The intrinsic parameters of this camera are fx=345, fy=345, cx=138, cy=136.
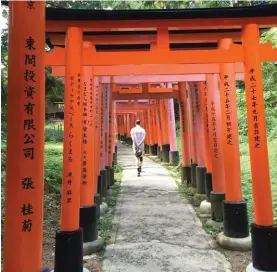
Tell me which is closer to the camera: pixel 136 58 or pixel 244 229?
pixel 136 58

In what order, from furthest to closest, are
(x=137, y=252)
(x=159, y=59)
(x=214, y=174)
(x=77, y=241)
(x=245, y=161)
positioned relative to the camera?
(x=245, y=161), (x=214, y=174), (x=137, y=252), (x=159, y=59), (x=77, y=241)

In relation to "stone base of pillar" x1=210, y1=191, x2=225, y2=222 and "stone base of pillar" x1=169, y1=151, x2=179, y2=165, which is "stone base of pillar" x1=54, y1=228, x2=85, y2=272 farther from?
"stone base of pillar" x1=169, y1=151, x2=179, y2=165

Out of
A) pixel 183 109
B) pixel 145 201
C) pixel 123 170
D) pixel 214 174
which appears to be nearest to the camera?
pixel 214 174

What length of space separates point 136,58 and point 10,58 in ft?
7.19

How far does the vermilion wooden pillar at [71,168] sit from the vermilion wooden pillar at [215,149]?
299 centimetres

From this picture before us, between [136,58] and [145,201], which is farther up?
[136,58]

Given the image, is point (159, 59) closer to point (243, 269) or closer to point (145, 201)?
point (243, 269)

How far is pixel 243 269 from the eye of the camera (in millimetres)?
4395

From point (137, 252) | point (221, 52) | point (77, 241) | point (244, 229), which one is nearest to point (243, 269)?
point (244, 229)

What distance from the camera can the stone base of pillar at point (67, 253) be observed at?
3.99 metres

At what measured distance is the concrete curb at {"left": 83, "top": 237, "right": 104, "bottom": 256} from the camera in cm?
498

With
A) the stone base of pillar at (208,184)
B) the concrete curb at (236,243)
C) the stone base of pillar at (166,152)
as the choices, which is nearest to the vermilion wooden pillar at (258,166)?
the concrete curb at (236,243)

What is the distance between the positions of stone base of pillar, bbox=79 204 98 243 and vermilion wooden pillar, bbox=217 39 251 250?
1926mm

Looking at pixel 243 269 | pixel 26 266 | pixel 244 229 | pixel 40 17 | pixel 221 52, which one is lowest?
pixel 243 269
